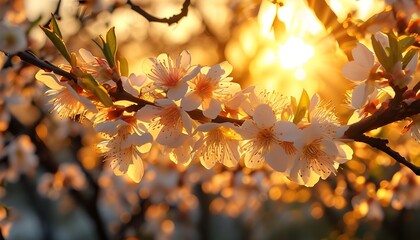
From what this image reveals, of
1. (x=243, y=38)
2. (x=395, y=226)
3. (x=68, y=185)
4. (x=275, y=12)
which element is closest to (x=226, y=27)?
(x=243, y=38)

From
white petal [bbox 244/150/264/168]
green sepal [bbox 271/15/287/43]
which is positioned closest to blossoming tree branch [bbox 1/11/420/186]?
white petal [bbox 244/150/264/168]

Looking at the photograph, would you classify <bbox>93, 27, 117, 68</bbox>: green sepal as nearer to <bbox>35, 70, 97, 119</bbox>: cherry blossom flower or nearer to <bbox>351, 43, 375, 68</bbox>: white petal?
A: <bbox>35, 70, 97, 119</bbox>: cherry blossom flower

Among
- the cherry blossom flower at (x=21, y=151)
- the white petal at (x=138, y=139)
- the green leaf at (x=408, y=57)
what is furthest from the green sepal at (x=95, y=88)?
the cherry blossom flower at (x=21, y=151)

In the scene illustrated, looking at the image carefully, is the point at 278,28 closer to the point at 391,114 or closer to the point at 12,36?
the point at 391,114

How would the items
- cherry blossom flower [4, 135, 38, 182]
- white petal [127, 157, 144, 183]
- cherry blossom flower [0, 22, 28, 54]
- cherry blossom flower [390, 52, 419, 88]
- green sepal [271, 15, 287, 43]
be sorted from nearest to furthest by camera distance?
1. cherry blossom flower [390, 52, 419, 88]
2. white petal [127, 157, 144, 183]
3. green sepal [271, 15, 287, 43]
4. cherry blossom flower [0, 22, 28, 54]
5. cherry blossom flower [4, 135, 38, 182]

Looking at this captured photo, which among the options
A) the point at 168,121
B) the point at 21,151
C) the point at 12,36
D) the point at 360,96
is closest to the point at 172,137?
the point at 168,121

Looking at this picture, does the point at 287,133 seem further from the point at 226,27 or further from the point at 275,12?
the point at 226,27

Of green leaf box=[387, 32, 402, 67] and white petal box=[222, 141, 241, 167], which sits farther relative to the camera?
white petal box=[222, 141, 241, 167]
